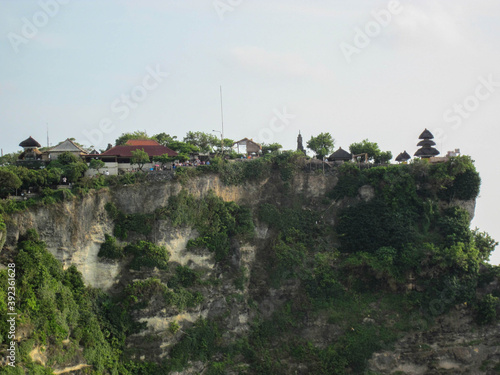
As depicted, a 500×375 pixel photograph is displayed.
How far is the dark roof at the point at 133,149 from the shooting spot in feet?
156

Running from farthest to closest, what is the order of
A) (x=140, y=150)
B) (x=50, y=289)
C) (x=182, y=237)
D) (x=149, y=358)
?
(x=140, y=150), (x=182, y=237), (x=149, y=358), (x=50, y=289)

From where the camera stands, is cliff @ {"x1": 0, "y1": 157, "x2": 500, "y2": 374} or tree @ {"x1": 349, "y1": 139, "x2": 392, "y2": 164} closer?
cliff @ {"x1": 0, "y1": 157, "x2": 500, "y2": 374}

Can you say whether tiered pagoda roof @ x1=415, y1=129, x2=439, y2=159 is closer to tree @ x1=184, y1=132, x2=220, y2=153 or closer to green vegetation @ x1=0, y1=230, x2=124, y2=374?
tree @ x1=184, y1=132, x2=220, y2=153

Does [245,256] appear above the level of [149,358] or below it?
above

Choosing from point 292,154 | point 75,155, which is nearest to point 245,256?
point 292,154

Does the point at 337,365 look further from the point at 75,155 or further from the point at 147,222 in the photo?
the point at 75,155

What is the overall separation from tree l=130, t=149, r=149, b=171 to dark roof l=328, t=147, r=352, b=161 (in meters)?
13.7

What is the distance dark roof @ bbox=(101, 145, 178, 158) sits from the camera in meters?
47.5

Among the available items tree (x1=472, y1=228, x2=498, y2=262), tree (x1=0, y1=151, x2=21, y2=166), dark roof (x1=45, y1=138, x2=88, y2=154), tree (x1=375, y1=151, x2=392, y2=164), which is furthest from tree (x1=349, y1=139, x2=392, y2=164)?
tree (x1=0, y1=151, x2=21, y2=166)

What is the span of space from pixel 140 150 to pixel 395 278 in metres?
18.5

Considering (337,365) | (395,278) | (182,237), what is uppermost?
(182,237)

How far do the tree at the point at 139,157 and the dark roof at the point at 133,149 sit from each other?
972 millimetres

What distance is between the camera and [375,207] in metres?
47.9

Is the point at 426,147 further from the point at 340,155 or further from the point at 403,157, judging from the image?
the point at 340,155
